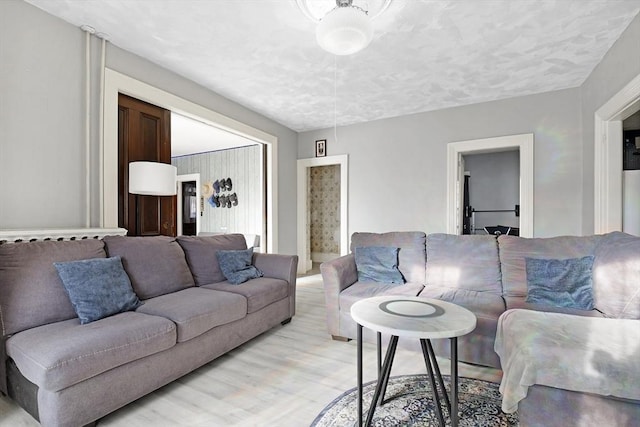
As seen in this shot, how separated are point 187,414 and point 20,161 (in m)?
2.15

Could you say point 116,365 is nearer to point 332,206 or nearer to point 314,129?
point 314,129

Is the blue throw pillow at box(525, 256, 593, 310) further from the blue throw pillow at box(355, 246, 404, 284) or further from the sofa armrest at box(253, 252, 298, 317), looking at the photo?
the sofa armrest at box(253, 252, 298, 317)

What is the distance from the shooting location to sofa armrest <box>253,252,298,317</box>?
3.14 meters

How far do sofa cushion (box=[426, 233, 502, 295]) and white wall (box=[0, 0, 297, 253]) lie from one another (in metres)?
3.08

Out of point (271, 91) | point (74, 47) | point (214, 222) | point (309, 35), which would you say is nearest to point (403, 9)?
point (309, 35)

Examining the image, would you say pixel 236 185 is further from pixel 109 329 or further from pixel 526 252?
pixel 526 252

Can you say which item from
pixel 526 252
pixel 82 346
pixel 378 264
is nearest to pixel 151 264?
pixel 82 346

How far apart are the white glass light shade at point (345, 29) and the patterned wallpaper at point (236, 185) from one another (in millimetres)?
4470

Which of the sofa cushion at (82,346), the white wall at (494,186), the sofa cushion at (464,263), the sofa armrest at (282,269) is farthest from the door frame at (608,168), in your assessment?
the sofa cushion at (82,346)

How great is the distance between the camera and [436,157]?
15.2 ft

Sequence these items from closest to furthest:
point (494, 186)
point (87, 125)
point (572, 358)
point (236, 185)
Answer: point (572, 358)
point (87, 125)
point (494, 186)
point (236, 185)

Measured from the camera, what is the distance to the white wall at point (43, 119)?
7.19 ft

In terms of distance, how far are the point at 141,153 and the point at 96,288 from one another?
171 cm

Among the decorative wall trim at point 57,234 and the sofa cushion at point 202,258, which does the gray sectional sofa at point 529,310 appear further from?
the decorative wall trim at point 57,234
